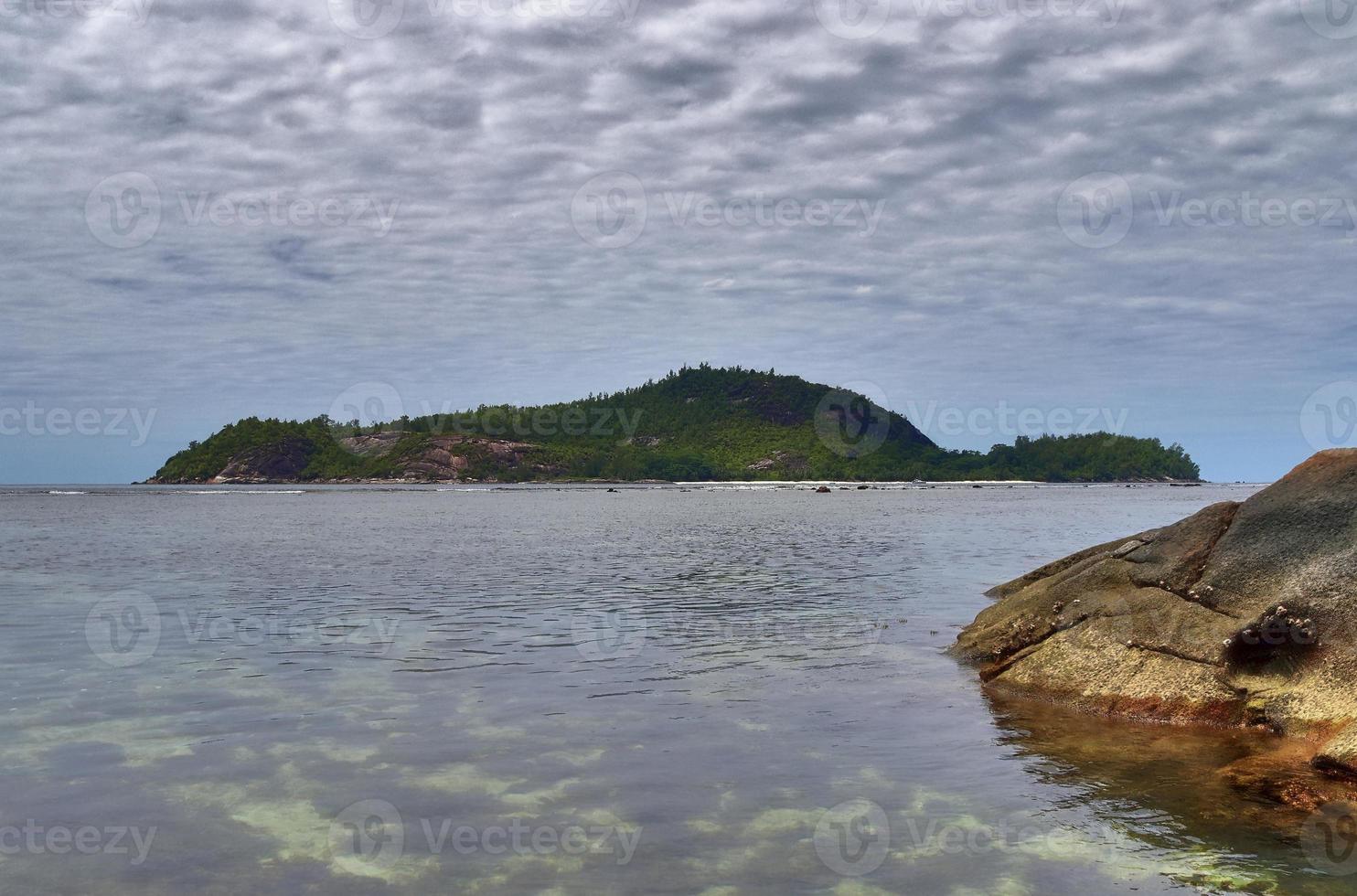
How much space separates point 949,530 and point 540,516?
42.7 metres

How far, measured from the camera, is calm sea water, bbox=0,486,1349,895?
362 inches

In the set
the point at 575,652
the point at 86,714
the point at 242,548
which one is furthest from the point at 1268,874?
the point at 242,548

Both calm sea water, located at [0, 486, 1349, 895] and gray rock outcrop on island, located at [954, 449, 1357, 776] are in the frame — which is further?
gray rock outcrop on island, located at [954, 449, 1357, 776]

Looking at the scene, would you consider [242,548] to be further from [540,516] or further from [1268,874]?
[1268,874]

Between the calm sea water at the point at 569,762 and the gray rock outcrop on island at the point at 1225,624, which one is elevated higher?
the gray rock outcrop on island at the point at 1225,624

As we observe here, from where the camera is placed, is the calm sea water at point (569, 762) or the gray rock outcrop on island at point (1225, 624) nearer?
the calm sea water at point (569, 762)

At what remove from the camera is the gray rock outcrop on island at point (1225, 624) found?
1354 centimetres

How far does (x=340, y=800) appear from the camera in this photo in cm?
1106

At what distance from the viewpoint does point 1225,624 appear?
1483 cm

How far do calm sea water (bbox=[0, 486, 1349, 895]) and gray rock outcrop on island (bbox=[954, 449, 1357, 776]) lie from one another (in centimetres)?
93

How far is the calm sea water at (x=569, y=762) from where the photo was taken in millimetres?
9203

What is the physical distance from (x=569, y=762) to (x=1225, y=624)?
10.6 meters

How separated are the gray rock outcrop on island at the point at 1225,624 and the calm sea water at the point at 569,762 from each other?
927mm

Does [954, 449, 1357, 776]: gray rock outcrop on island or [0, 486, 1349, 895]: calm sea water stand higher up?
[954, 449, 1357, 776]: gray rock outcrop on island
